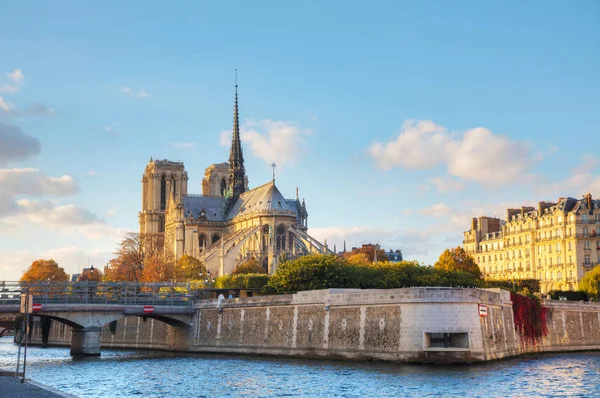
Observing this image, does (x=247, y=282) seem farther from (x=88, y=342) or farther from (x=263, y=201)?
(x=263, y=201)

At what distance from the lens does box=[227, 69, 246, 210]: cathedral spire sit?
168 meters

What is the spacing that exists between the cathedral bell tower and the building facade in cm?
5433

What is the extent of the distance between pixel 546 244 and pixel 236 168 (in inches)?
2900

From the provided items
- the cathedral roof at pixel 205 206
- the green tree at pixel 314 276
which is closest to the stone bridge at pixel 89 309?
the green tree at pixel 314 276

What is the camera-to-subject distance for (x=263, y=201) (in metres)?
149

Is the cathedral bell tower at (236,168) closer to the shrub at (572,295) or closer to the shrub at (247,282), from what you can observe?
the shrub at (247,282)

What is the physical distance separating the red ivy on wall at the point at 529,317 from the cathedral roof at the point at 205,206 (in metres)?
106

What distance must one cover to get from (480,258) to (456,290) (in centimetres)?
7996

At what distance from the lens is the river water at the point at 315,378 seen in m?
38.0

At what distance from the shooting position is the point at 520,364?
5062 cm

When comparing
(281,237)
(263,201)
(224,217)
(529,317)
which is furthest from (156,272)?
(224,217)

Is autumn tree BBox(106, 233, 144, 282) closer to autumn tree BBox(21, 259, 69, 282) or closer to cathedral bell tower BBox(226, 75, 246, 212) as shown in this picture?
autumn tree BBox(21, 259, 69, 282)

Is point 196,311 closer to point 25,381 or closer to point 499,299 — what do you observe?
point 499,299

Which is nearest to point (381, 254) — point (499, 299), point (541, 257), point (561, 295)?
point (541, 257)
